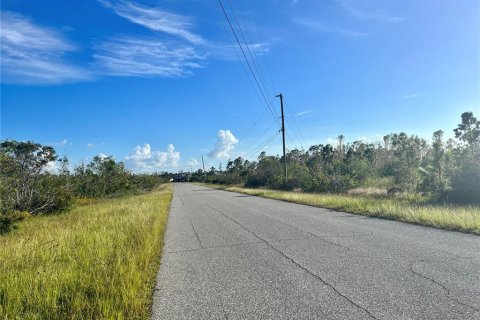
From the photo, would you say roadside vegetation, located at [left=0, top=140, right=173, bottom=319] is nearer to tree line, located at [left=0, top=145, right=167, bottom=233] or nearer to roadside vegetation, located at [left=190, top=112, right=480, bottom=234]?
tree line, located at [left=0, top=145, right=167, bottom=233]

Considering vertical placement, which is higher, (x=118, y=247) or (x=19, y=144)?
(x=19, y=144)

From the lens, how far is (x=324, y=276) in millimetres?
5121

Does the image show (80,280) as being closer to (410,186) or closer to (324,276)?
(324,276)

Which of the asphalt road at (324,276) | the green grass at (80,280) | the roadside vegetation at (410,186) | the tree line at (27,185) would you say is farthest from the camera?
the tree line at (27,185)

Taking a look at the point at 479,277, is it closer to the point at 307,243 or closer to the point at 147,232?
the point at 307,243

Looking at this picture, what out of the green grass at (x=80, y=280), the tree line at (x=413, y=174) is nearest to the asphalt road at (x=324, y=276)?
the green grass at (x=80, y=280)

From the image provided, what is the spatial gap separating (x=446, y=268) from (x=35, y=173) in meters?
22.0

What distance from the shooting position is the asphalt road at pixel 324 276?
12.8ft

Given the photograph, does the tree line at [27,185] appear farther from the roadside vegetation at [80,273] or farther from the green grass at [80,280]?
the green grass at [80,280]

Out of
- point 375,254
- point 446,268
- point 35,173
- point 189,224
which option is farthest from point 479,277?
point 35,173

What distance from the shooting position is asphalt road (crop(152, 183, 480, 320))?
3902 mm

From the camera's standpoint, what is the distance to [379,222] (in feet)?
34.8

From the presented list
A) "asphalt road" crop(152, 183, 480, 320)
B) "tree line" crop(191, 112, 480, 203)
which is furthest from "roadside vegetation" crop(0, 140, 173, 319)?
"tree line" crop(191, 112, 480, 203)

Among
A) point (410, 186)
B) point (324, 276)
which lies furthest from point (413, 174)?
point (324, 276)
